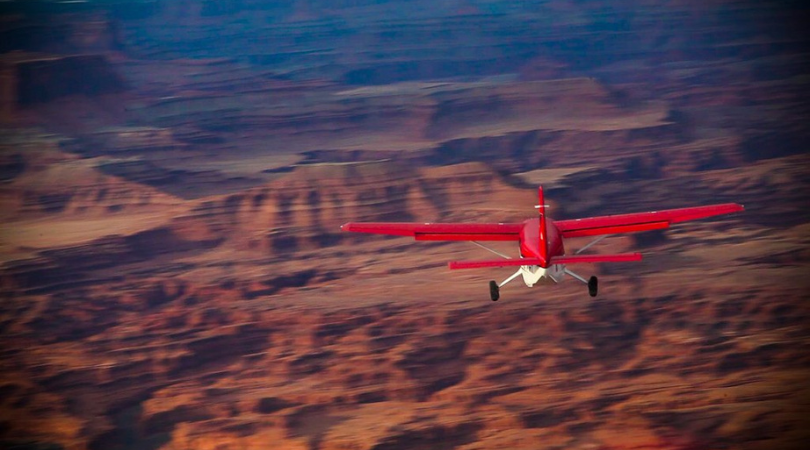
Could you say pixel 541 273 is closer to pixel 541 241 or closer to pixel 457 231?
pixel 541 241

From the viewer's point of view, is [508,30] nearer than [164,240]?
No

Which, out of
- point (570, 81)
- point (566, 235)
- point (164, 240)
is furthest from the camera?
point (570, 81)

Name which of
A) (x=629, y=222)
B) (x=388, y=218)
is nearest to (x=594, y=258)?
(x=629, y=222)

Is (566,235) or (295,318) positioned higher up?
(566,235)

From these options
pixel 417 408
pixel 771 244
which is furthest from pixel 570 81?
pixel 417 408

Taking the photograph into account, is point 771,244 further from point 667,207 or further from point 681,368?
point 681,368

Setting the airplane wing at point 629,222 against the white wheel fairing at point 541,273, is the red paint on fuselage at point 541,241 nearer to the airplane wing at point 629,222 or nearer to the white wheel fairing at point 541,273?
the white wheel fairing at point 541,273

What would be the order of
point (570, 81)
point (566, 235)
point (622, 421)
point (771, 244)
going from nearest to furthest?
1. point (566, 235)
2. point (622, 421)
3. point (771, 244)
4. point (570, 81)

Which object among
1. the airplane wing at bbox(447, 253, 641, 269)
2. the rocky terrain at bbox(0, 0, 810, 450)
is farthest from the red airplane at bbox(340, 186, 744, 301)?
the rocky terrain at bbox(0, 0, 810, 450)
